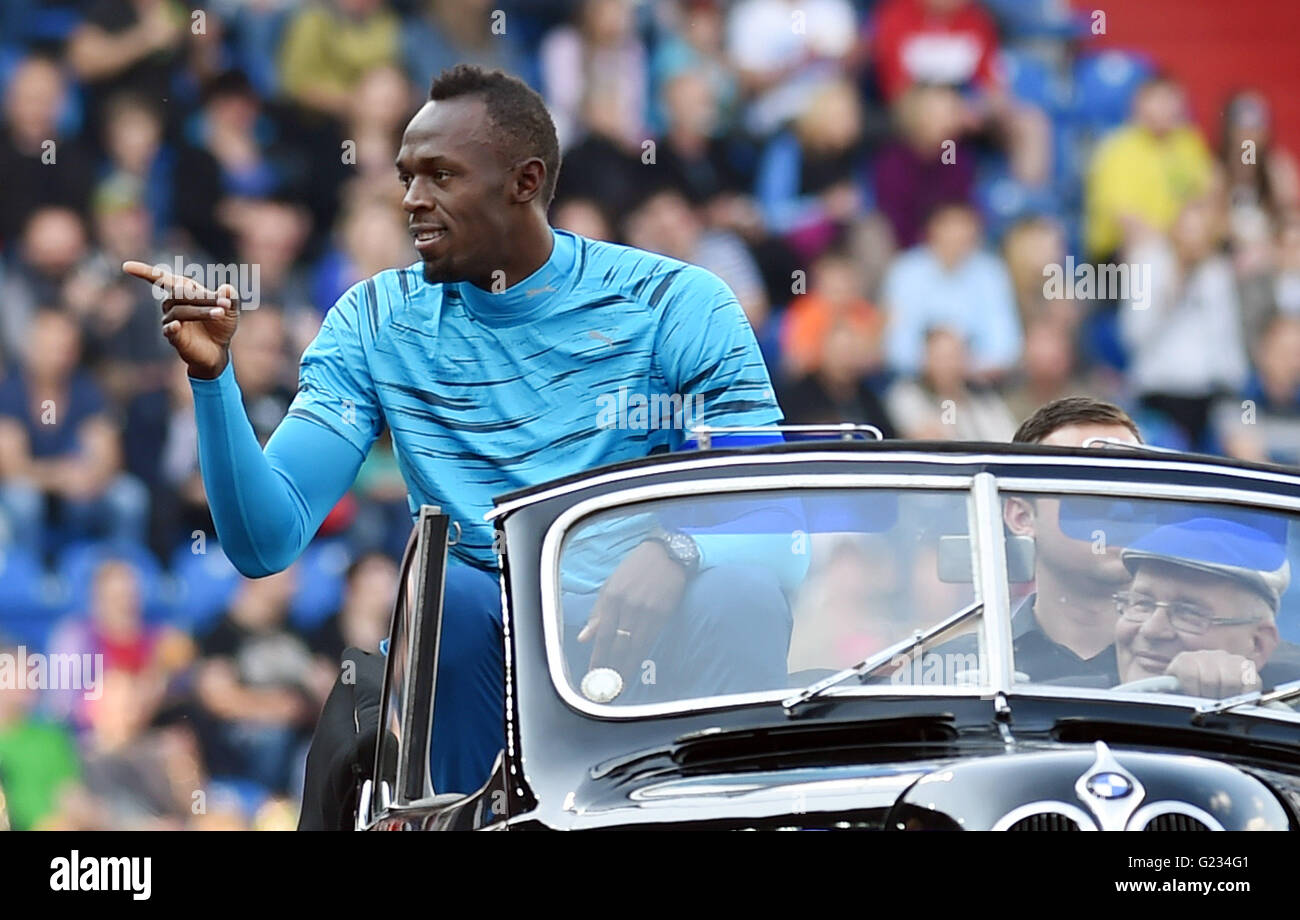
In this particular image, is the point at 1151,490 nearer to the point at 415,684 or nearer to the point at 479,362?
the point at 415,684

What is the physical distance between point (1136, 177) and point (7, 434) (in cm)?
436

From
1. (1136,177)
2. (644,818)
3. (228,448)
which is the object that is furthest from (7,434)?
(644,818)

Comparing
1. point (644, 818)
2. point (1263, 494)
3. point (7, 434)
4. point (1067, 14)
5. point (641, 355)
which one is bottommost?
point (644, 818)

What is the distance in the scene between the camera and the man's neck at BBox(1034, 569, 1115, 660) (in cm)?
375

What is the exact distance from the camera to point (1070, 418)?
16.4 ft

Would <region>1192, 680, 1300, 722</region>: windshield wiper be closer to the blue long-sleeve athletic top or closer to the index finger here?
the blue long-sleeve athletic top

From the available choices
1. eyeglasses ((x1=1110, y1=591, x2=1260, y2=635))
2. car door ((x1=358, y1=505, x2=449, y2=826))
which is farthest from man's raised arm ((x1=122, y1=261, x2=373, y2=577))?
eyeglasses ((x1=1110, y1=591, x2=1260, y2=635))

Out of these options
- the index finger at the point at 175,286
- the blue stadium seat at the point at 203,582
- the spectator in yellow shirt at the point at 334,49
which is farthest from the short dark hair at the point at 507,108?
the spectator in yellow shirt at the point at 334,49

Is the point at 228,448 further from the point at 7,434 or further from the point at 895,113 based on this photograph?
the point at 895,113

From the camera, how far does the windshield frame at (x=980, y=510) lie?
3.63 metres

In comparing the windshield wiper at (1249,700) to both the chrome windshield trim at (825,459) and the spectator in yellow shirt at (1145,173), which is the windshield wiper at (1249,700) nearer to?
the chrome windshield trim at (825,459)

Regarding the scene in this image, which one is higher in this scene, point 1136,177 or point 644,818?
point 1136,177

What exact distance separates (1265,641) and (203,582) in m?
4.58

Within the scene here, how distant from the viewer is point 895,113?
8.66 m
